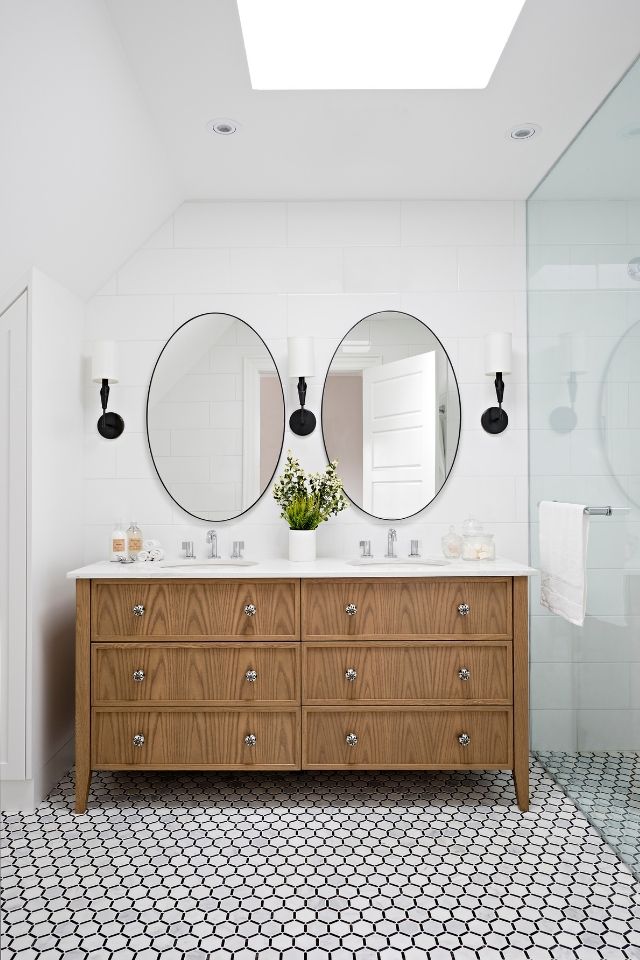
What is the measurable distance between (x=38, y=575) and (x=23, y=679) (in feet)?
1.21

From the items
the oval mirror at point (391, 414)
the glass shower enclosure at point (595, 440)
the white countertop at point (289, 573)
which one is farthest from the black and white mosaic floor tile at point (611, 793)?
the oval mirror at point (391, 414)

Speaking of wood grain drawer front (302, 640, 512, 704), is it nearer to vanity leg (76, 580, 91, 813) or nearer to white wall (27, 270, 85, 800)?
vanity leg (76, 580, 91, 813)

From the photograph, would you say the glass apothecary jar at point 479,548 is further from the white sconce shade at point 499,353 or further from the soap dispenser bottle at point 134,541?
the soap dispenser bottle at point 134,541

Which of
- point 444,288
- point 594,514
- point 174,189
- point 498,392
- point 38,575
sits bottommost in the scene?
point 38,575

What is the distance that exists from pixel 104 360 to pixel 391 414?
1.23 m

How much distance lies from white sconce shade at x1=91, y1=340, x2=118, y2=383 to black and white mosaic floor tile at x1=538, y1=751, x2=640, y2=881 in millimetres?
2313

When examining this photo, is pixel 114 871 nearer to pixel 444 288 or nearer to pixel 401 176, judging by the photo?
pixel 444 288

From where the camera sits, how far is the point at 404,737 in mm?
2350

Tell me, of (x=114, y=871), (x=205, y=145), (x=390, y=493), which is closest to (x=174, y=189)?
(x=205, y=145)

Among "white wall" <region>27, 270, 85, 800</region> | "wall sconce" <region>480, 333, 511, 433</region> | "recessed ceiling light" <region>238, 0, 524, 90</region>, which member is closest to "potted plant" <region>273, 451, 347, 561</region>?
"wall sconce" <region>480, 333, 511, 433</region>

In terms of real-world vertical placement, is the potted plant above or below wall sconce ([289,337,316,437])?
below

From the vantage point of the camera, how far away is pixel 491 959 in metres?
1.61

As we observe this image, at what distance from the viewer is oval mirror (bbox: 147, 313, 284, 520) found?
9.50ft

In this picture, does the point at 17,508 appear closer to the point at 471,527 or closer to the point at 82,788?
the point at 82,788
